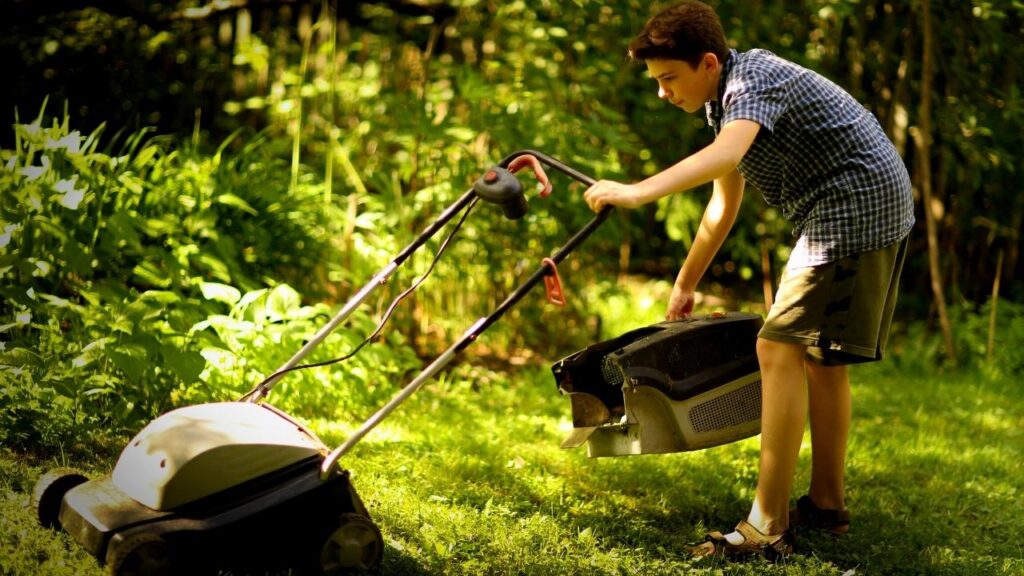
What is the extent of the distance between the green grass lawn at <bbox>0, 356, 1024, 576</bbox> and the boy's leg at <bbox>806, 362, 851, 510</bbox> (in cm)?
14

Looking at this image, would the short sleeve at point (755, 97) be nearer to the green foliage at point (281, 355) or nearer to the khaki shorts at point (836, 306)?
the khaki shorts at point (836, 306)

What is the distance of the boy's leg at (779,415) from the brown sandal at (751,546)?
1.0 inches

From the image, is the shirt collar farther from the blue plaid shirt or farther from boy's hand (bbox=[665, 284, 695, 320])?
boy's hand (bbox=[665, 284, 695, 320])

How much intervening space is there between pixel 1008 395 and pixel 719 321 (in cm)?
251

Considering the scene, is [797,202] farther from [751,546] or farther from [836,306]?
[751,546]

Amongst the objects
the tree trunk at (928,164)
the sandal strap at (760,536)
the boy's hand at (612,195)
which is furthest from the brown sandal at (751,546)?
the tree trunk at (928,164)

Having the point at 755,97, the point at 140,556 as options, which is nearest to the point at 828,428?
the point at 755,97

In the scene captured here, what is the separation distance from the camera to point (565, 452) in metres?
3.81

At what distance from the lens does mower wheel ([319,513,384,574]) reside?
8.47ft

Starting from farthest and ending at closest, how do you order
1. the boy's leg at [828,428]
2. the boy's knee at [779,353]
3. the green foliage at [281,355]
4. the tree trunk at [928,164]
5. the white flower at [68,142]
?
the tree trunk at [928,164]
the green foliage at [281,355]
the white flower at [68,142]
the boy's leg at [828,428]
the boy's knee at [779,353]

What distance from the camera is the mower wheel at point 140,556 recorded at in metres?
2.38

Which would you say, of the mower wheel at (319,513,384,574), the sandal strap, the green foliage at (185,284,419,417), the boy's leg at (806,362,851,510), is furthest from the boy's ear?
the green foliage at (185,284,419,417)

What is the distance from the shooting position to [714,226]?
3.14m

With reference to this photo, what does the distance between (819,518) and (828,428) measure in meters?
0.29
